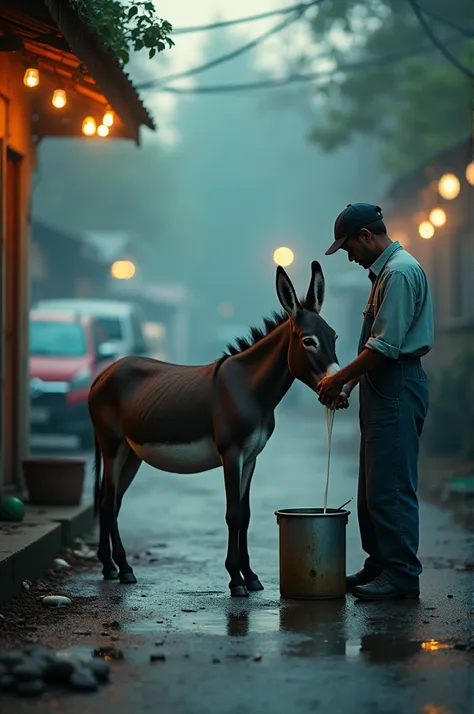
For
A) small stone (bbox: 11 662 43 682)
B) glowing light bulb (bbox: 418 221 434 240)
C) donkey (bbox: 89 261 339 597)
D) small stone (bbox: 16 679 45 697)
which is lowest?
small stone (bbox: 16 679 45 697)

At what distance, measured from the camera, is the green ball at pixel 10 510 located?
10.5m

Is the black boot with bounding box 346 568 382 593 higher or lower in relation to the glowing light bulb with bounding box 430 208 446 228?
lower

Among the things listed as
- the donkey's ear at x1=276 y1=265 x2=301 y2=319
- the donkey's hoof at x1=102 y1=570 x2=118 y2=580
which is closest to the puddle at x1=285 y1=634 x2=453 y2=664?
the donkey's ear at x1=276 y1=265 x2=301 y2=319

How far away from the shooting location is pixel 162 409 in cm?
902

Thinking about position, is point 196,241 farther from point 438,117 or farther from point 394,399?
point 394,399

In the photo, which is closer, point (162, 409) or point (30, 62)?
point (162, 409)

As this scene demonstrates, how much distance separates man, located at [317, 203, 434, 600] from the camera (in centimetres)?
Answer: 806

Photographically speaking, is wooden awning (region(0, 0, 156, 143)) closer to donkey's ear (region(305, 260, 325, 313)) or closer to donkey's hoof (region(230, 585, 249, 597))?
donkey's ear (region(305, 260, 325, 313))

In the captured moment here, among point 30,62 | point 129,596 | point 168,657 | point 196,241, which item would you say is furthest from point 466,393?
point 196,241

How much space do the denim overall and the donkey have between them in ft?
1.23

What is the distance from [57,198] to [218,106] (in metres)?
78.7

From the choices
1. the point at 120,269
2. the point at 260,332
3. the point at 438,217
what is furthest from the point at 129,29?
the point at 120,269

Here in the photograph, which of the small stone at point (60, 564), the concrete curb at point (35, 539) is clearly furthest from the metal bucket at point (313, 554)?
the small stone at point (60, 564)

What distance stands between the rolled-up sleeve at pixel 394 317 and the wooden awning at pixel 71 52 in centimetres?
290
